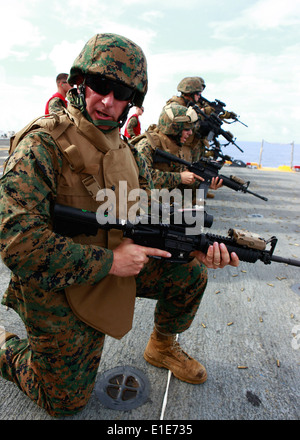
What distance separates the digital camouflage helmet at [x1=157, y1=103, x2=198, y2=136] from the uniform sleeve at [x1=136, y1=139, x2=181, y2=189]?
565 millimetres

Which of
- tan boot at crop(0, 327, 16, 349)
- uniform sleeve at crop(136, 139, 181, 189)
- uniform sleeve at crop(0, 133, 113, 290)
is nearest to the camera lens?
uniform sleeve at crop(0, 133, 113, 290)

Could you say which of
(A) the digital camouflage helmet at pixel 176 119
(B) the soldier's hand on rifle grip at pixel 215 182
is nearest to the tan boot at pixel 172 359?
(A) the digital camouflage helmet at pixel 176 119

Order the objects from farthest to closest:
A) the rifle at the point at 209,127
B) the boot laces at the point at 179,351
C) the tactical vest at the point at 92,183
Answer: the rifle at the point at 209,127 < the boot laces at the point at 179,351 < the tactical vest at the point at 92,183

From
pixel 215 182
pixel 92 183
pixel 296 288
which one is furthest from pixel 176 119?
pixel 92 183

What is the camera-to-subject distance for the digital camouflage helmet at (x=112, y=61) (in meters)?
1.77

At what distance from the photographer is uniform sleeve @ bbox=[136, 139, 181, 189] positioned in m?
4.29

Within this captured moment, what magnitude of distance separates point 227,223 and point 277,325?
10.8 feet

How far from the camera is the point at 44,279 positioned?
59.6 inches

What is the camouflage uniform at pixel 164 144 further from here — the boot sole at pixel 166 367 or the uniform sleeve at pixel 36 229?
the uniform sleeve at pixel 36 229

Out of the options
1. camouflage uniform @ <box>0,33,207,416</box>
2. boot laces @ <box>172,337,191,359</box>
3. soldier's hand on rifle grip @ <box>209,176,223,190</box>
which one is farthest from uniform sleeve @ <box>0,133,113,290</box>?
soldier's hand on rifle grip @ <box>209,176,223,190</box>

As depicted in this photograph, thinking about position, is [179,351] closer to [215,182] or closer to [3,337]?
[3,337]

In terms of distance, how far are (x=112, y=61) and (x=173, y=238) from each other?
1136 millimetres

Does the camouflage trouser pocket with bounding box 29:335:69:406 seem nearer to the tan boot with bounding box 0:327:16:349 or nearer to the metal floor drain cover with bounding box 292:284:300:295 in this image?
the tan boot with bounding box 0:327:16:349

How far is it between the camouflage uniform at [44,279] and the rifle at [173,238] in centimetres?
11
